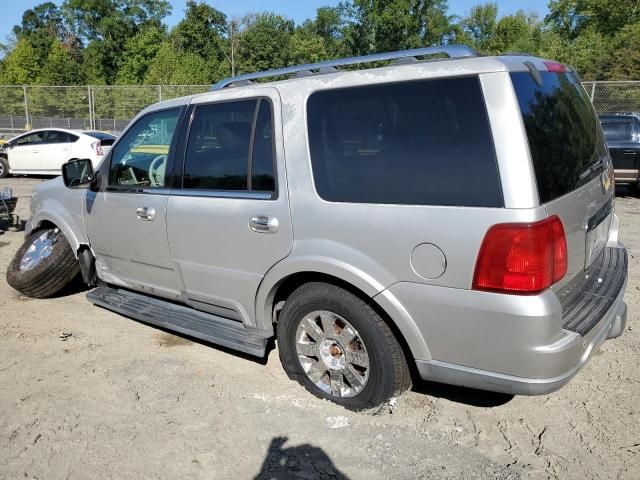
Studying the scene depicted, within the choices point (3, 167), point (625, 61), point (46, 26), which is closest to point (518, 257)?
point (3, 167)

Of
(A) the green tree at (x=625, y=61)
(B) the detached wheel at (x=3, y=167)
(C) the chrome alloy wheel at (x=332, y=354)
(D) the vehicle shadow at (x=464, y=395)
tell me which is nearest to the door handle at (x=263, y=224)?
(C) the chrome alloy wheel at (x=332, y=354)

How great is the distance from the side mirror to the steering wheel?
65 cm

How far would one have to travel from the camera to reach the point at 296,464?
9.16ft

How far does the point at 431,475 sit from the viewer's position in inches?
105

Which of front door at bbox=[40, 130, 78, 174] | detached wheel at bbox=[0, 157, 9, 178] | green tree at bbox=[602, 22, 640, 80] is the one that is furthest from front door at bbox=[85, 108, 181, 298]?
green tree at bbox=[602, 22, 640, 80]

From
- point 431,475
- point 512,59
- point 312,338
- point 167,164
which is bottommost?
point 431,475

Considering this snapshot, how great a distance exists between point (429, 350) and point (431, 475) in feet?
2.01

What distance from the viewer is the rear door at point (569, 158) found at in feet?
8.15

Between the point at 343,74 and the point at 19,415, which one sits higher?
the point at 343,74

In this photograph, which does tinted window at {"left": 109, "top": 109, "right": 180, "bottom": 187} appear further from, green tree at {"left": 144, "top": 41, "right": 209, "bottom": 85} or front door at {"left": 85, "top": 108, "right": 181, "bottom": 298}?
green tree at {"left": 144, "top": 41, "right": 209, "bottom": 85}

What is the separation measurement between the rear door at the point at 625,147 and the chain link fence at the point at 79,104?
15.2 metres

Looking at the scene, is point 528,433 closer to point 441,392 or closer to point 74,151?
point 441,392

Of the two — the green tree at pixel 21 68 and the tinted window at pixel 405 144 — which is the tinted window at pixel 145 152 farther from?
the green tree at pixel 21 68

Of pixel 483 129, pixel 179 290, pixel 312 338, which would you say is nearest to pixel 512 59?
pixel 483 129
